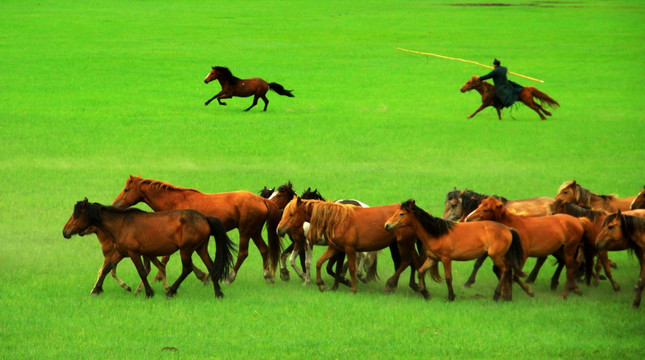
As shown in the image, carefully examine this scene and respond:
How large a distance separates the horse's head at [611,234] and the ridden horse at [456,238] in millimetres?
927

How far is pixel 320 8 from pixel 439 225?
49.8 m

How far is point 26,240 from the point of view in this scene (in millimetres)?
14484

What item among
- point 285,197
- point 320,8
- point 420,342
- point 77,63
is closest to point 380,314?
point 420,342

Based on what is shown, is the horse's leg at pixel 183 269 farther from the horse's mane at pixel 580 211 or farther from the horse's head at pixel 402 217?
the horse's mane at pixel 580 211

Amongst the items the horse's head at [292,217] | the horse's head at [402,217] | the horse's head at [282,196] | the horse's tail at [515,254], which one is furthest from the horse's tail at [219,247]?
the horse's tail at [515,254]

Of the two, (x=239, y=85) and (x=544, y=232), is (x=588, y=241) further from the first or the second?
(x=239, y=85)

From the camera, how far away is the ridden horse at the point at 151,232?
1138cm

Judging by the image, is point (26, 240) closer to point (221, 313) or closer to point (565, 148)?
point (221, 313)

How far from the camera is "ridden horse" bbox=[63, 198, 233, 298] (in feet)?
37.3

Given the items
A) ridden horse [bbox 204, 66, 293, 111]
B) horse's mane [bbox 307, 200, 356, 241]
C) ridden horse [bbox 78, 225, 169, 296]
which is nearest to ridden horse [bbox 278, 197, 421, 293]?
horse's mane [bbox 307, 200, 356, 241]

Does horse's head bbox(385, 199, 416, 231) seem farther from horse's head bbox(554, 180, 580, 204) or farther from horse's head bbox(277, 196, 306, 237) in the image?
horse's head bbox(554, 180, 580, 204)

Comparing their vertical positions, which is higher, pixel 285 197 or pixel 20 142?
pixel 285 197

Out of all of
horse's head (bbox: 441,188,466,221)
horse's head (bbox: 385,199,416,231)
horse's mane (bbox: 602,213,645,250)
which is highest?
horse's mane (bbox: 602,213,645,250)

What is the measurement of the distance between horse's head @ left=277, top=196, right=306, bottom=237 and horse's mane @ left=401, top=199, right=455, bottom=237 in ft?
4.44
